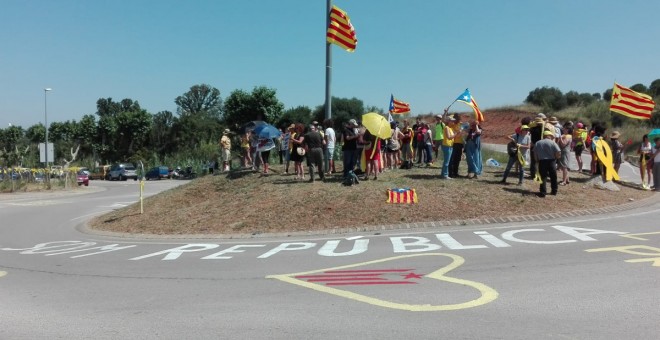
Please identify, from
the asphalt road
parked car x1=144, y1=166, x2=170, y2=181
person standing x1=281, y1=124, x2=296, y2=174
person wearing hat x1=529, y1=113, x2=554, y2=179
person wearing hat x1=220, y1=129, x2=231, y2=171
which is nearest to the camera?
the asphalt road

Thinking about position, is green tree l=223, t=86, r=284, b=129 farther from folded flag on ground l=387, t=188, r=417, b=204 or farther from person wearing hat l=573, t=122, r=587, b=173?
folded flag on ground l=387, t=188, r=417, b=204

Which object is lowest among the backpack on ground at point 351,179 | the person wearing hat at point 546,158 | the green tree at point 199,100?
the backpack on ground at point 351,179

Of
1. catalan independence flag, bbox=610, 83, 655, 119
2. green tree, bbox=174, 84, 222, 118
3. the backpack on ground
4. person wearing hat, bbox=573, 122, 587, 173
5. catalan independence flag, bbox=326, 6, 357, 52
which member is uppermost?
green tree, bbox=174, 84, 222, 118

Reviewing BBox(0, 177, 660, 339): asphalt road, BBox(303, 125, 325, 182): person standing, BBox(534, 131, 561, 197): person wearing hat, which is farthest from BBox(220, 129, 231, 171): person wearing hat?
BBox(534, 131, 561, 197): person wearing hat

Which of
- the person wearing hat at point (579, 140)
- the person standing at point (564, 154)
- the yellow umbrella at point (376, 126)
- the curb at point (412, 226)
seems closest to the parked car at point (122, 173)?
the curb at point (412, 226)

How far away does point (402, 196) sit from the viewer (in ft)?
40.9

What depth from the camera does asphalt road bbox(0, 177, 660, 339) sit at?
16.1 ft

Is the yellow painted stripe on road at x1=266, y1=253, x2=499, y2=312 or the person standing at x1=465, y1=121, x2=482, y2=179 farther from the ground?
the person standing at x1=465, y1=121, x2=482, y2=179

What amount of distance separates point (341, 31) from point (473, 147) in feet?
16.3

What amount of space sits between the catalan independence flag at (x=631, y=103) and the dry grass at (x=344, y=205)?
323 centimetres

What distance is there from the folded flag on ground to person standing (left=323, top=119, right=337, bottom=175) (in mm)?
3296

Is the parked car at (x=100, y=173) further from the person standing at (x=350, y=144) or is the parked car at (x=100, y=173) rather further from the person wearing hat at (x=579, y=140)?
the person wearing hat at (x=579, y=140)

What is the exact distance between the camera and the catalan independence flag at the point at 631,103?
57.4 ft

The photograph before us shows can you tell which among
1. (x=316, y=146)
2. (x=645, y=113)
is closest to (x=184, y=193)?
(x=316, y=146)
